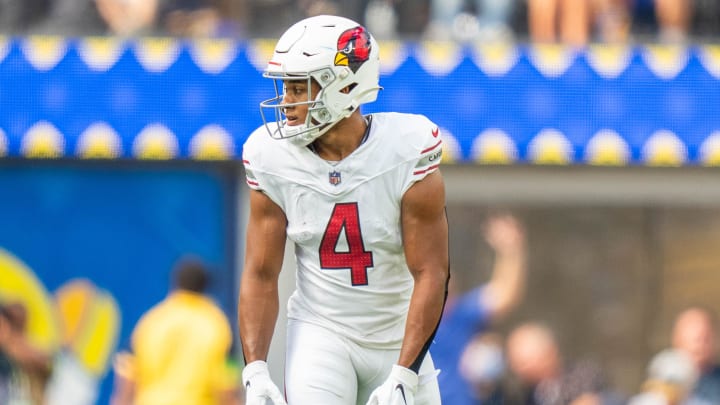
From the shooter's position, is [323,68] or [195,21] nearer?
[323,68]

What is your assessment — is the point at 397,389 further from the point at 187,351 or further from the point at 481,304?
the point at 481,304

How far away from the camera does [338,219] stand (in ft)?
19.0

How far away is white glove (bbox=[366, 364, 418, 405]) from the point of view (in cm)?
562

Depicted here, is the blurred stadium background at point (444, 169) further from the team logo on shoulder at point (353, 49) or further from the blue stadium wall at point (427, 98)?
the team logo on shoulder at point (353, 49)

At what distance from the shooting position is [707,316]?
1229 centimetres

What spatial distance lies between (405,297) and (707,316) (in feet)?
22.0

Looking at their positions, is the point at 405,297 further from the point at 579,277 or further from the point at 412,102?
the point at 579,277

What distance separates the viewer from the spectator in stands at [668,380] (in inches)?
457

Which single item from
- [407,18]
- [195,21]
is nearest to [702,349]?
[407,18]

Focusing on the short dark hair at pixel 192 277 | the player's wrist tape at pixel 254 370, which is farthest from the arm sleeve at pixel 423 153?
the short dark hair at pixel 192 277

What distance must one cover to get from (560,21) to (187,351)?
3.89 m

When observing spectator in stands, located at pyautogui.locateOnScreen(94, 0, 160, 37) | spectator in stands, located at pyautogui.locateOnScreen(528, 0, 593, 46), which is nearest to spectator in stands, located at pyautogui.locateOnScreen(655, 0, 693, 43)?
spectator in stands, located at pyautogui.locateOnScreen(528, 0, 593, 46)

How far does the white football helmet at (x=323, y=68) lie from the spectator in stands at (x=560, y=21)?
6080 mm

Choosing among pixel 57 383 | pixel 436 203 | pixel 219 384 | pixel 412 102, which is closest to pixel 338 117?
pixel 436 203
